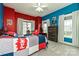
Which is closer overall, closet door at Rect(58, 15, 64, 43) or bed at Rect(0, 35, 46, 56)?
bed at Rect(0, 35, 46, 56)

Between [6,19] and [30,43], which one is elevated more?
[6,19]

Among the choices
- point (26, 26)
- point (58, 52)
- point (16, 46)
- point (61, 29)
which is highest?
point (26, 26)

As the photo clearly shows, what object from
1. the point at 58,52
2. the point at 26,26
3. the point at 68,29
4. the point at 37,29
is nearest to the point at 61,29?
the point at 68,29

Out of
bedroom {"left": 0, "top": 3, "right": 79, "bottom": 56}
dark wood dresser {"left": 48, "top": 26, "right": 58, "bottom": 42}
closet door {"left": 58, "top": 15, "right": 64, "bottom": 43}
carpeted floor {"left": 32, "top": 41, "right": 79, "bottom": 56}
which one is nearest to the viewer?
bedroom {"left": 0, "top": 3, "right": 79, "bottom": 56}

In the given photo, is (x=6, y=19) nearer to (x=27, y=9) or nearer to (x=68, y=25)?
(x=27, y=9)

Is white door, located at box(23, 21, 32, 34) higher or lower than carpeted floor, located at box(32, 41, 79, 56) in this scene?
higher

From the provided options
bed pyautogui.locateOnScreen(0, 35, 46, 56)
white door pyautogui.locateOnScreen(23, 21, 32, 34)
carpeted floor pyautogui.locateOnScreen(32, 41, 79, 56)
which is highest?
A: white door pyautogui.locateOnScreen(23, 21, 32, 34)

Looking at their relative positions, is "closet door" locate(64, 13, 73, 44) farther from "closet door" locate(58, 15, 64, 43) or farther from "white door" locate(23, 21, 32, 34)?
→ "white door" locate(23, 21, 32, 34)

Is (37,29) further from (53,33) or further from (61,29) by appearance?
(53,33)

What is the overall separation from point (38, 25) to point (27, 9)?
63cm

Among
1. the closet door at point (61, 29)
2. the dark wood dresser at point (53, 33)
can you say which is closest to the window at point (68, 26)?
the closet door at point (61, 29)

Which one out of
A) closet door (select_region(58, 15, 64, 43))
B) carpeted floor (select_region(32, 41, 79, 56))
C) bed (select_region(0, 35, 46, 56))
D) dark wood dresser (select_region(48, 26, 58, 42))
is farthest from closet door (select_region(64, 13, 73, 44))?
bed (select_region(0, 35, 46, 56))

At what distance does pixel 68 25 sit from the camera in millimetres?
4129

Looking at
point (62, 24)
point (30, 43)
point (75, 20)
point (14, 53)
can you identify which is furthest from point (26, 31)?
point (62, 24)
